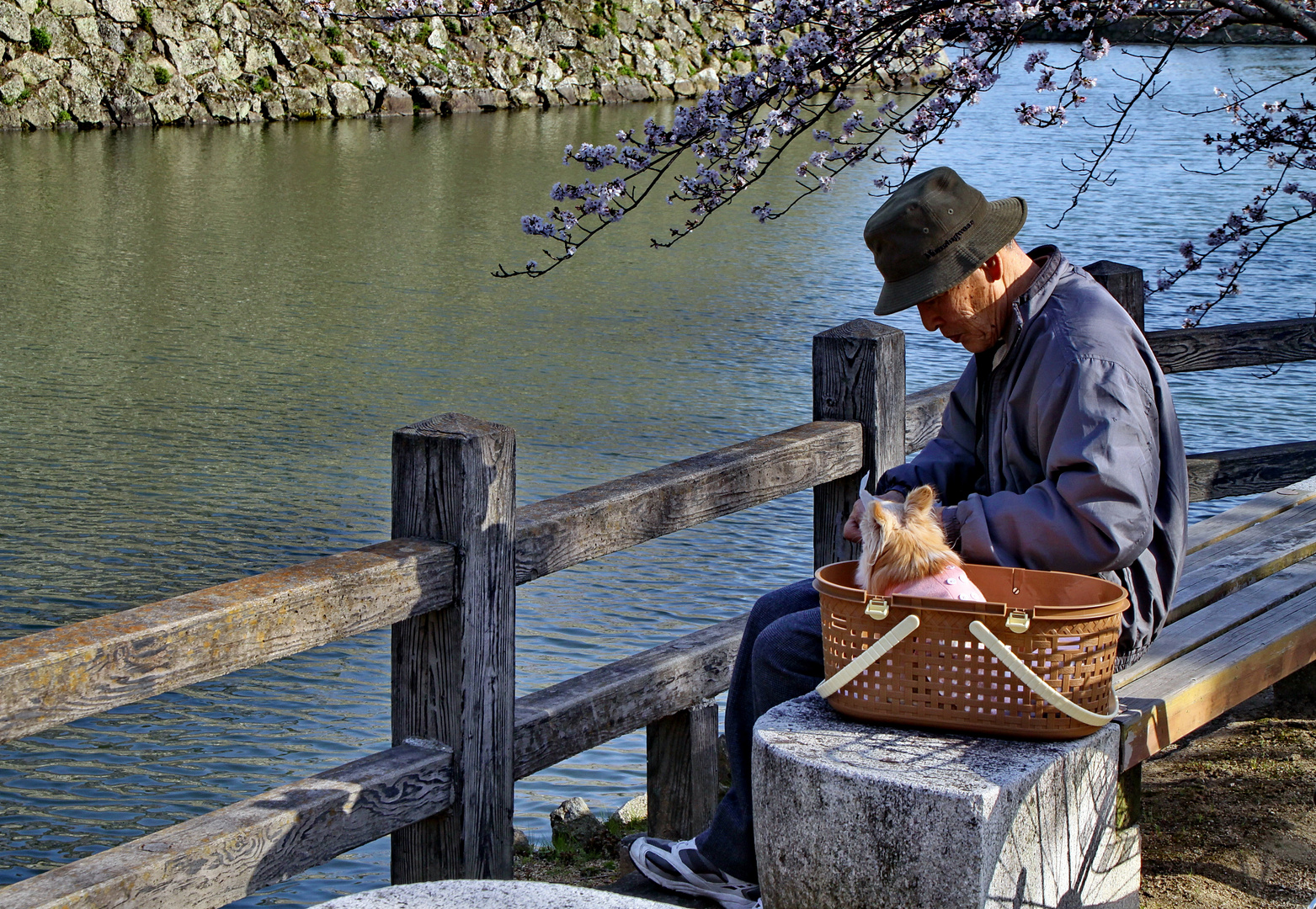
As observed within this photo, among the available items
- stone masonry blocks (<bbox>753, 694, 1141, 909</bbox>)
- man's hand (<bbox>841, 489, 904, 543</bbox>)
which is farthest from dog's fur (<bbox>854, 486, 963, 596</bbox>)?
stone masonry blocks (<bbox>753, 694, 1141, 909</bbox>)

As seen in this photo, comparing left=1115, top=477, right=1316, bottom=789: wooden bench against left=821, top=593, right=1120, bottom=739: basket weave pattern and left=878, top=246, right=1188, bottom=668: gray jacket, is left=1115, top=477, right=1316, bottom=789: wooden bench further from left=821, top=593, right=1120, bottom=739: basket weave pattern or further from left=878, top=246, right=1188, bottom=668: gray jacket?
left=821, top=593, right=1120, bottom=739: basket weave pattern

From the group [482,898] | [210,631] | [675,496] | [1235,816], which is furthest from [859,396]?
[482,898]

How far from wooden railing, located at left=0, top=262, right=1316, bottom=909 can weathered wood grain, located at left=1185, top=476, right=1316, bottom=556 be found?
872 millimetres

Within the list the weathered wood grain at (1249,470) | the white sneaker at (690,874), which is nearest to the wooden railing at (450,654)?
the white sneaker at (690,874)

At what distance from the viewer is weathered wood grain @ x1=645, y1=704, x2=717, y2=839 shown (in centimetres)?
353

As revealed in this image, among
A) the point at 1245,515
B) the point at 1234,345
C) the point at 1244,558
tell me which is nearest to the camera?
the point at 1244,558

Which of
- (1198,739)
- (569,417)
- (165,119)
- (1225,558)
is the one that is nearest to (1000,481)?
(1225,558)

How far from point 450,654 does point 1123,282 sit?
A: 2722 millimetres

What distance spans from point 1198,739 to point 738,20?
36.9 m

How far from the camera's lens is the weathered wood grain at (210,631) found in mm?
2250

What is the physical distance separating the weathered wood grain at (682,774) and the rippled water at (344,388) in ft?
4.10

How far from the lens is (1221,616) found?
11.3 feet

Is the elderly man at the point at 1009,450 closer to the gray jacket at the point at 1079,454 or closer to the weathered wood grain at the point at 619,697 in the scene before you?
the gray jacket at the point at 1079,454

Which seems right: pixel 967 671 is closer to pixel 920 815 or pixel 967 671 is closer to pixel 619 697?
pixel 920 815
